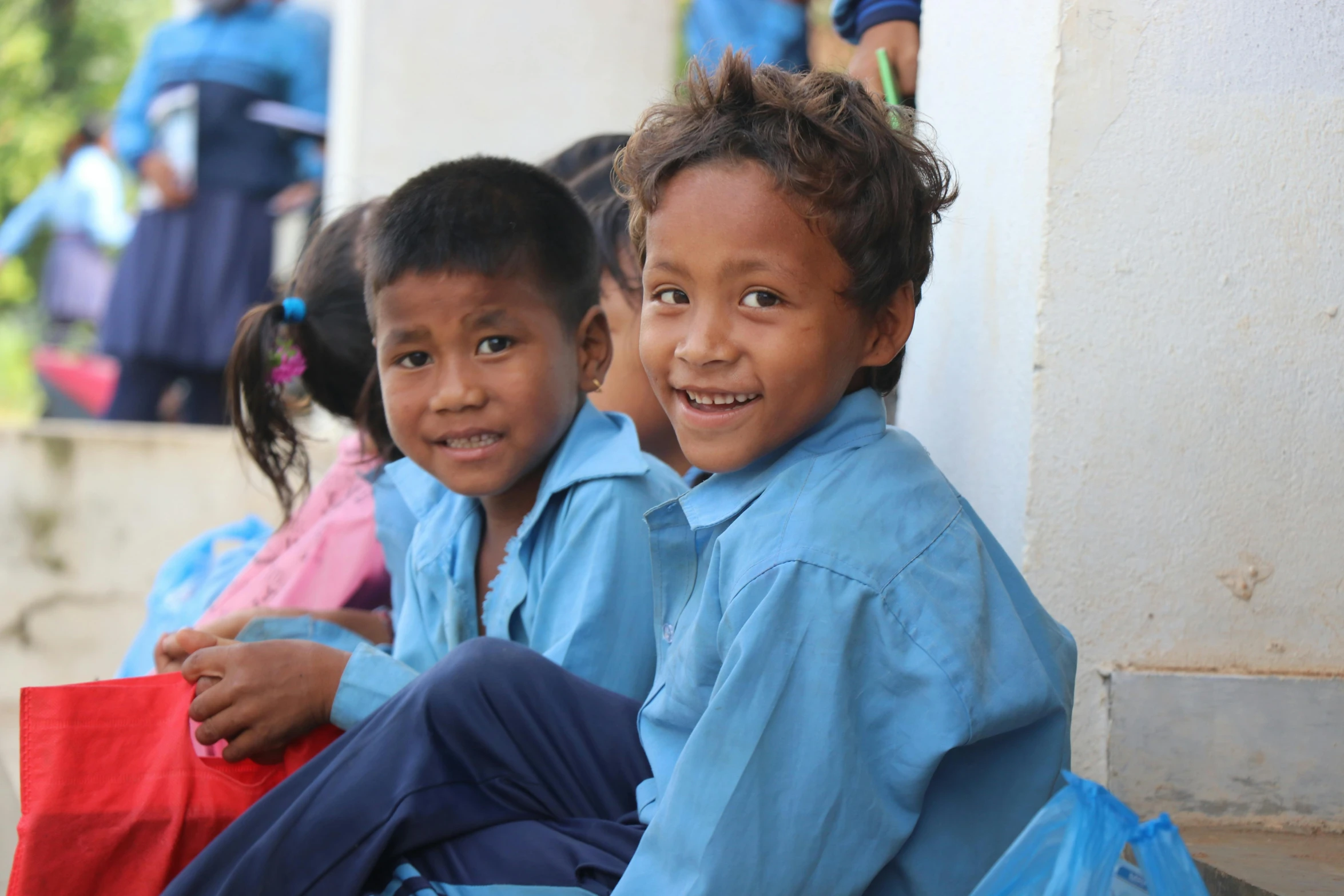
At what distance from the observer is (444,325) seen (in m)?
2.03

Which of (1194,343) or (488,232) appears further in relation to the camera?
(488,232)

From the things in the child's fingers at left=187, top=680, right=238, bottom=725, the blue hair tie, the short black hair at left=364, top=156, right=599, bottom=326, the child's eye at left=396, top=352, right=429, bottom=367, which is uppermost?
the short black hair at left=364, top=156, right=599, bottom=326

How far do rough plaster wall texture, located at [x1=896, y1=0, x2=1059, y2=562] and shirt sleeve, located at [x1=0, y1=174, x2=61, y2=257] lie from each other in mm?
8625

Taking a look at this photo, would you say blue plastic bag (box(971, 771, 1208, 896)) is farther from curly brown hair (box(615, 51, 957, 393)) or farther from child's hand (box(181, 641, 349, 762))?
child's hand (box(181, 641, 349, 762))

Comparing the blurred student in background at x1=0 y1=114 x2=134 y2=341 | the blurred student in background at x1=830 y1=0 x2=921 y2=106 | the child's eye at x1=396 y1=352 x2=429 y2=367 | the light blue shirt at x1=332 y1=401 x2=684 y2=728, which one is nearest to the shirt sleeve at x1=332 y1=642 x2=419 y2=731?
the light blue shirt at x1=332 y1=401 x2=684 y2=728

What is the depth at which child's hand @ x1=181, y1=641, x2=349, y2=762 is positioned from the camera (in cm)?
171

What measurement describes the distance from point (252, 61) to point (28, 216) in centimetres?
578

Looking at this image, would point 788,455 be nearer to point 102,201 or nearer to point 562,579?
point 562,579

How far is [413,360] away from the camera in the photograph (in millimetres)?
2098

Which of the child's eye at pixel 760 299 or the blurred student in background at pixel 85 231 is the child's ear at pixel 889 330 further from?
the blurred student in background at pixel 85 231

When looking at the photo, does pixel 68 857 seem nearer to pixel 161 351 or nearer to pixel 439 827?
pixel 439 827

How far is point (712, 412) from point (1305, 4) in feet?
3.53

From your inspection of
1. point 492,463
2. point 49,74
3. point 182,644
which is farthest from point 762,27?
point 49,74

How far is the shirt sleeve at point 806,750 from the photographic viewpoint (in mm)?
1213
